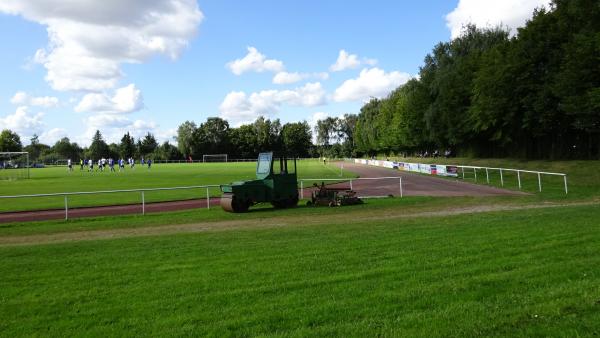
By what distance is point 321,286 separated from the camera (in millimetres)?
6363

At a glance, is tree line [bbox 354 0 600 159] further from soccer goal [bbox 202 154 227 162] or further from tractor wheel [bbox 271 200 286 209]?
soccer goal [bbox 202 154 227 162]

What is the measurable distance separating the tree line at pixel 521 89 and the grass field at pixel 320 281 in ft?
76.7

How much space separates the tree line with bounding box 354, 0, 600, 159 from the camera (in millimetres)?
31641

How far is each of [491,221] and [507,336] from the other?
344 inches

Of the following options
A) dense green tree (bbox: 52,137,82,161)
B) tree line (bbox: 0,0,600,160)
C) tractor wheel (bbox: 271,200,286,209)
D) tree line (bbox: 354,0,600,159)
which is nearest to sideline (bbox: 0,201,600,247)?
tractor wheel (bbox: 271,200,286,209)

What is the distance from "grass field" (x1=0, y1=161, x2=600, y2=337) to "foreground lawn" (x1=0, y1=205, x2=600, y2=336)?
0.02 meters

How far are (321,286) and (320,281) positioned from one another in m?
0.22

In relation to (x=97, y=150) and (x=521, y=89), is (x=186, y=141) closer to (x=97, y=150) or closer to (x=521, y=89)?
(x=97, y=150)

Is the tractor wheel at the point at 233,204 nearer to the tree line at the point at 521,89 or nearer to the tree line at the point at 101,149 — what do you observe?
the tree line at the point at 521,89

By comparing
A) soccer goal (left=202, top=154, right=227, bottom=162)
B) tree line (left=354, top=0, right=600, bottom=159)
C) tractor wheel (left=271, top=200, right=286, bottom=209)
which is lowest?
tractor wheel (left=271, top=200, right=286, bottom=209)

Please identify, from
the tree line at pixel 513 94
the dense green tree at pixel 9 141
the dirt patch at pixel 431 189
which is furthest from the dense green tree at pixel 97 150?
the dirt patch at pixel 431 189

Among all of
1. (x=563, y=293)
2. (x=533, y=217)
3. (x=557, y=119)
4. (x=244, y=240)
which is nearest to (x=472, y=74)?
(x=557, y=119)

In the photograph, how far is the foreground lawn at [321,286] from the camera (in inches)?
193

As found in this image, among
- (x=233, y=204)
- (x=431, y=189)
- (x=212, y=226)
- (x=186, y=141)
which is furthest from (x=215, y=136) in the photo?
(x=212, y=226)
